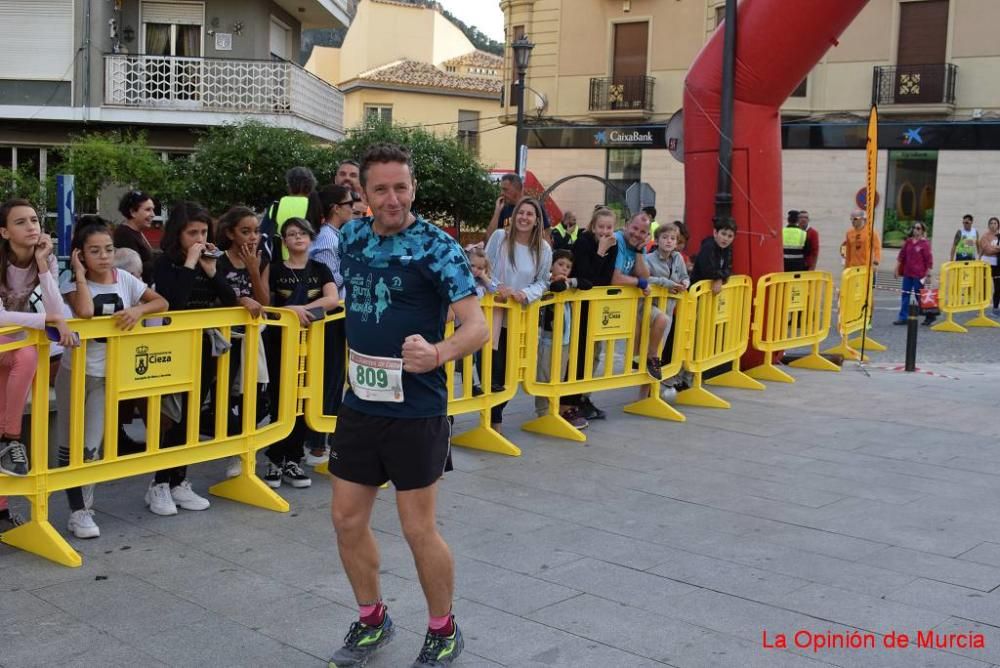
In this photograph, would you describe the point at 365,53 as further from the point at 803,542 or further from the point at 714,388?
the point at 803,542

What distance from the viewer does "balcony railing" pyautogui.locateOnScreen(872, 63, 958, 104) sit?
97.5ft

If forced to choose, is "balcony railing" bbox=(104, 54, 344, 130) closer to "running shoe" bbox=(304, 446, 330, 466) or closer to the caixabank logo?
the caixabank logo

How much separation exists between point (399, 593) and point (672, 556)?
1476mm

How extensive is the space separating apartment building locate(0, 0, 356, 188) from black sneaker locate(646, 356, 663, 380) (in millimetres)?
17791

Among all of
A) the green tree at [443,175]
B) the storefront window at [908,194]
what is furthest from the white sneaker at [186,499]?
the storefront window at [908,194]

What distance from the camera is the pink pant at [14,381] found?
5.43m

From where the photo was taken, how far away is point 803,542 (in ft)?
19.9

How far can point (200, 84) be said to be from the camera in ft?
81.7

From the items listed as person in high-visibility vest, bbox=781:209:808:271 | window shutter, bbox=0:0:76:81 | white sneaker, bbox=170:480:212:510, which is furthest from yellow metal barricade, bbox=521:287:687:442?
window shutter, bbox=0:0:76:81

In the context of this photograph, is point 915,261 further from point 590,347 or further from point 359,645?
point 359,645

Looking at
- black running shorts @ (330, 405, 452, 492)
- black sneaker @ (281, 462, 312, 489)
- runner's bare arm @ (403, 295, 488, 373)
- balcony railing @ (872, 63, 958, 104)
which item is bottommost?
black sneaker @ (281, 462, 312, 489)

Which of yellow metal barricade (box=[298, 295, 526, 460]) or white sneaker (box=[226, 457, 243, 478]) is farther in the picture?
yellow metal barricade (box=[298, 295, 526, 460])

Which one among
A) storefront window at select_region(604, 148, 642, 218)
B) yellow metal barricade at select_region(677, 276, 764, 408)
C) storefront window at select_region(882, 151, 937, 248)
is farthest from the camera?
storefront window at select_region(604, 148, 642, 218)

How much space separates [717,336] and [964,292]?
31.0ft
